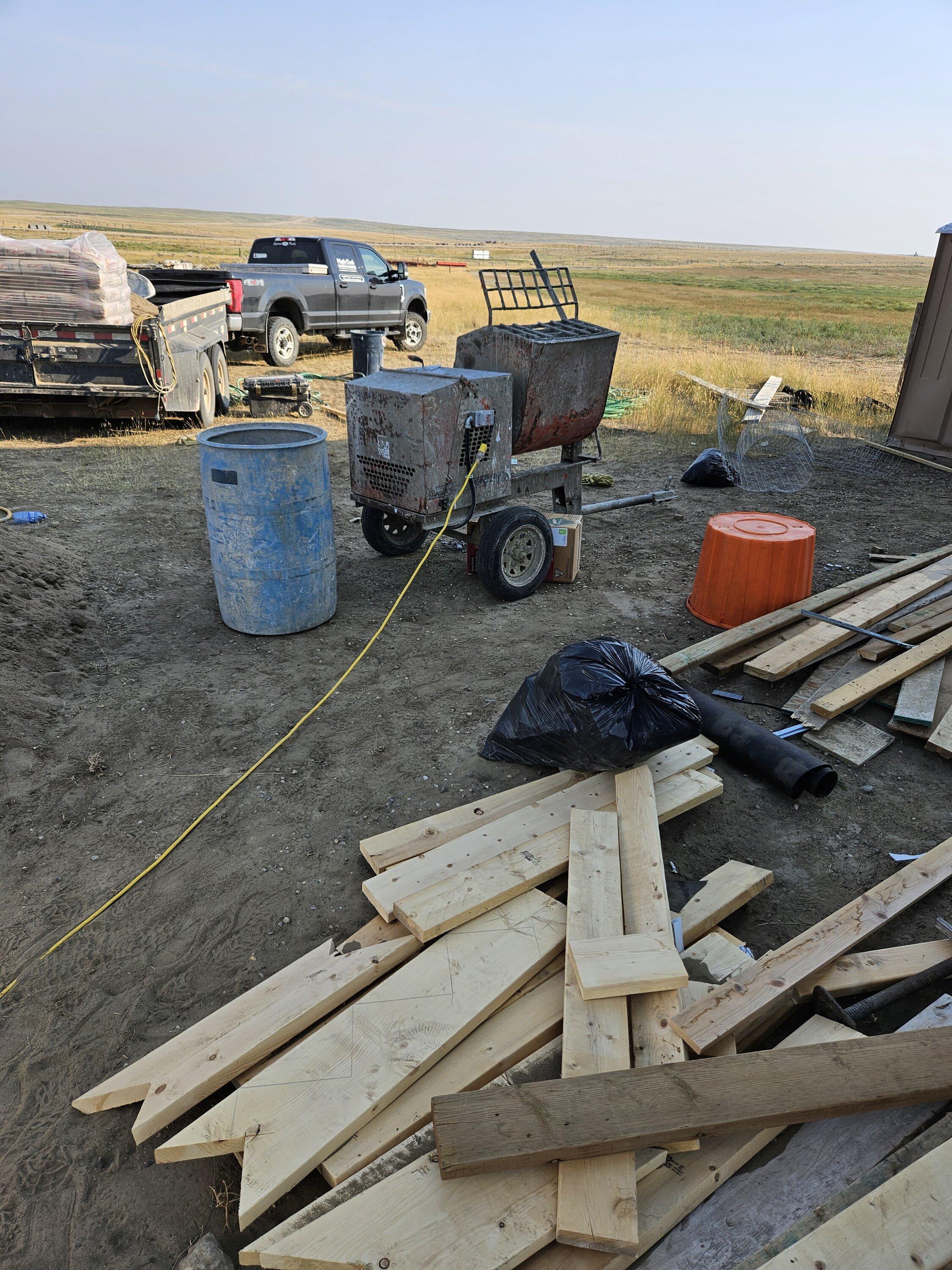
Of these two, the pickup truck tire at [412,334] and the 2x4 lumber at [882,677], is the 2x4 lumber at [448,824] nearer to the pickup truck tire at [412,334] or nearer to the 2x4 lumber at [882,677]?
the 2x4 lumber at [882,677]

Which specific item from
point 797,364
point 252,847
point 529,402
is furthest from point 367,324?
point 252,847

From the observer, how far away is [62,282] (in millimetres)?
8586

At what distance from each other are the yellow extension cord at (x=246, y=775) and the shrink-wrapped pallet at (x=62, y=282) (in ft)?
17.6

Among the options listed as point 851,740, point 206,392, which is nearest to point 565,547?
point 851,740

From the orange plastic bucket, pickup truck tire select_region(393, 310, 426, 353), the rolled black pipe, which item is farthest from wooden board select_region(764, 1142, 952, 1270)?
pickup truck tire select_region(393, 310, 426, 353)

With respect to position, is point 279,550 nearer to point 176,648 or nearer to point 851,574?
point 176,648

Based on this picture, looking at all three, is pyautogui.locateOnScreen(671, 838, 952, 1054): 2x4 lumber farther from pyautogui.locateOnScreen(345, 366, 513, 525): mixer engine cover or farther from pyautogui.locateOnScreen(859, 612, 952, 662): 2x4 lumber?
pyautogui.locateOnScreen(345, 366, 513, 525): mixer engine cover

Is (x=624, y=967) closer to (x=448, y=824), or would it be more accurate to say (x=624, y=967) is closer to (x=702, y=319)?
(x=448, y=824)

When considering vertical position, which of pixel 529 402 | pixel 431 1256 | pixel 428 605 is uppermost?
pixel 529 402

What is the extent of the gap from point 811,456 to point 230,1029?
27.8 ft

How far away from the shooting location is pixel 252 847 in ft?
11.8

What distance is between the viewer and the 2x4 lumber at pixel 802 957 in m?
2.42

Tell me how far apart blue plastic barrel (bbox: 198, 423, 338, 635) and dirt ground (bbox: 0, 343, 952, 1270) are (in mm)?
234

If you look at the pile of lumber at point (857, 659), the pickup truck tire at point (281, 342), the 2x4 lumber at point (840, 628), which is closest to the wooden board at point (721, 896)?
the pile of lumber at point (857, 659)
